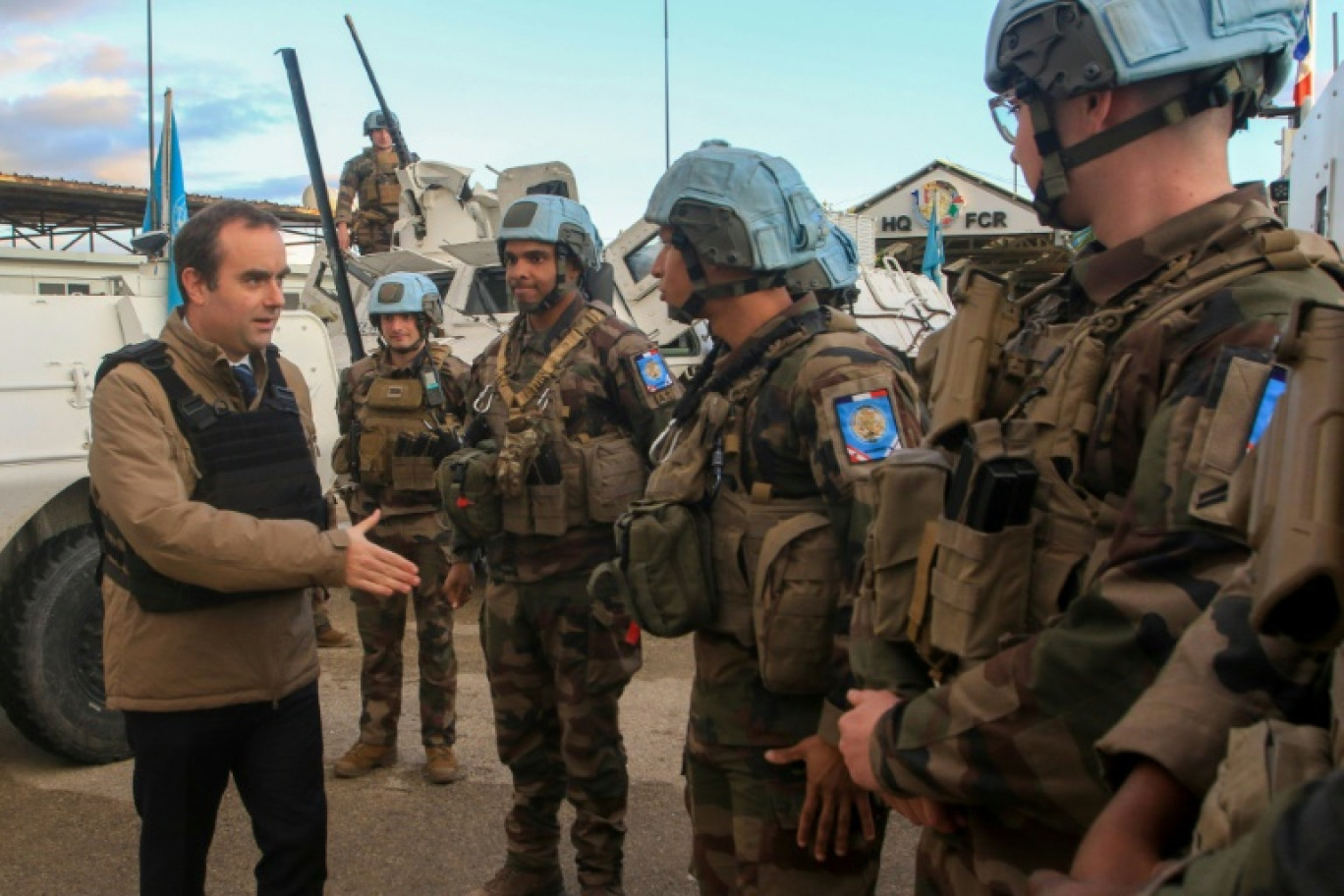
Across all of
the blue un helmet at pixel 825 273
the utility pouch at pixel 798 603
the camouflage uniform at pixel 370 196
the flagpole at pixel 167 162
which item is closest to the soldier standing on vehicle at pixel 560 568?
the blue un helmet at pixel 825 273

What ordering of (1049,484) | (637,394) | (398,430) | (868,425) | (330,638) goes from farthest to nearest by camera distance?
1. (330,638)
2. (398,430)
3. (637,394)
4. (868,425)
5. (1049,484)

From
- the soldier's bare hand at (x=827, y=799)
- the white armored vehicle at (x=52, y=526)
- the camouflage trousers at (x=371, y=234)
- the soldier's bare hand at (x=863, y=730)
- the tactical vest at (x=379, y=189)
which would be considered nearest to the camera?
the soldier's bare hand at (x=863, y=730)

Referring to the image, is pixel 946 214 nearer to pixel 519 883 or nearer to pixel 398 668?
pixel 398 668

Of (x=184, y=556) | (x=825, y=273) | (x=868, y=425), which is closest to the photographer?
(x=868, y=425)

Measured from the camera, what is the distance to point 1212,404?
4.21ft

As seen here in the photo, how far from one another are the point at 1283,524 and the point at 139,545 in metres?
2.29

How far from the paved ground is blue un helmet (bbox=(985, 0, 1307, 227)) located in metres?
2.73

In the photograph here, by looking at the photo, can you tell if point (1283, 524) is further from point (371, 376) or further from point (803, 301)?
point (371, 376)

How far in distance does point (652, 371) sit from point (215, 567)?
65.4 inches

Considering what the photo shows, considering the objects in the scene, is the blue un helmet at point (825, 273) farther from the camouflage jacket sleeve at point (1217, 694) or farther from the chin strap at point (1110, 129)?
the camouflage jacket sleeve at point (1217, 694)

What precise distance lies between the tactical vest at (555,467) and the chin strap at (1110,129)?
2.18m

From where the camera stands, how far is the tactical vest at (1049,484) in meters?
1.51

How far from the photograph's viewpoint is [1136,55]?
61.6 inches

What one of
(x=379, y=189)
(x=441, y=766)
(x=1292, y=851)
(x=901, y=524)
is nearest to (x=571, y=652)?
(x=441, y=766)
